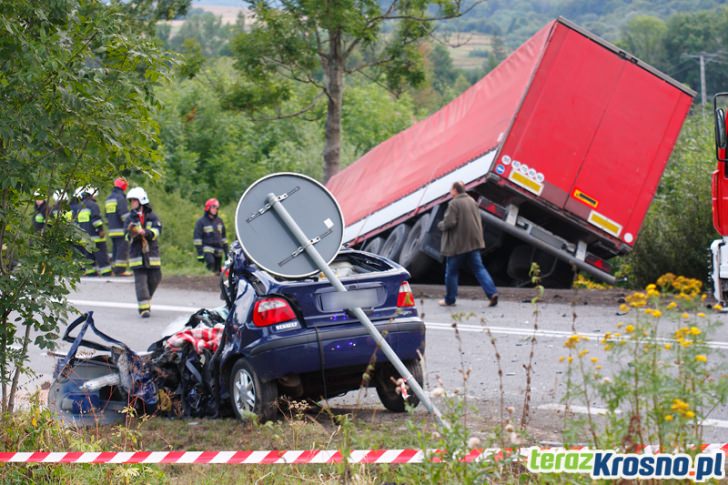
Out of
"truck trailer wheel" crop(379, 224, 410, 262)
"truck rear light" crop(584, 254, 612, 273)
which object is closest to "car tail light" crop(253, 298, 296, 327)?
"truck rear light" crop(584, 254, 612, 273)

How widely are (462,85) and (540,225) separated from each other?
2786 inches

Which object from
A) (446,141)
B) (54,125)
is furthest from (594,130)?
(54,125)

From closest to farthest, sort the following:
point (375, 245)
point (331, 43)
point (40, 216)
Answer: point (40, 216)
point (375, 245)
point (331, 43)

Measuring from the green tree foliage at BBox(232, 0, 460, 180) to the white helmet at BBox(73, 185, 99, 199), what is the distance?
1116 cm

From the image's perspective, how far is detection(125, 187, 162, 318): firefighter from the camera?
42.1 ft

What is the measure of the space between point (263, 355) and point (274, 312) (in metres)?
0.29

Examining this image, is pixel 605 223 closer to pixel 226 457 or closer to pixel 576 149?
pixel 576 149

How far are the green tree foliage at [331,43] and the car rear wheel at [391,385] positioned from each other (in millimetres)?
10510

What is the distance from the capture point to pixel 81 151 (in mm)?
5898

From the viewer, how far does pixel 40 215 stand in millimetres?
6301

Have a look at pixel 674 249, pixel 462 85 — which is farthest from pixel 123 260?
pixel 462 85

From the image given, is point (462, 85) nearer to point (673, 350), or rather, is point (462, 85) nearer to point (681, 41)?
point (681, 41)

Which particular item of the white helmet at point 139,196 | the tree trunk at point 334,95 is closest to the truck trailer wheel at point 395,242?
the tree trunk at point 334,95

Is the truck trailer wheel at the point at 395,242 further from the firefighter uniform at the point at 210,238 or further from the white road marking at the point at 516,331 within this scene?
the white road marking at the point at 516,331
